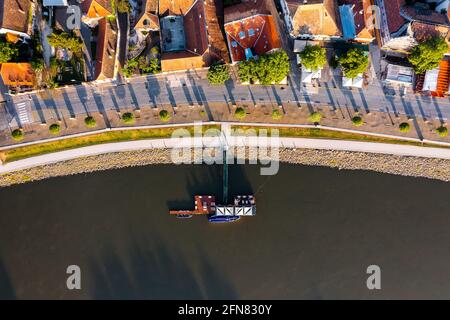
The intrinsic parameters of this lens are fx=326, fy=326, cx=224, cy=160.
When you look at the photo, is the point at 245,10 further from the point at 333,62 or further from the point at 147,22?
the point at 333,62

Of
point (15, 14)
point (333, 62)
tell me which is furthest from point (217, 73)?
point (15, 14)

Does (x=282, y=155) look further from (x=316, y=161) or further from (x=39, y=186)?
(x=39, y=186)

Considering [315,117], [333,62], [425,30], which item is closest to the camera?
[425,30]

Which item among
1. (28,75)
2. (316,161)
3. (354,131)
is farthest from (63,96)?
(354,131)

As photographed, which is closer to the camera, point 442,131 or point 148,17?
point 148,17

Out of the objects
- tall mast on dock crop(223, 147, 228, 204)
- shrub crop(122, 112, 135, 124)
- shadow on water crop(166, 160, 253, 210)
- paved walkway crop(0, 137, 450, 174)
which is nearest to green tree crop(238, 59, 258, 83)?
paved walkway crop(0, 137, 450, 174)

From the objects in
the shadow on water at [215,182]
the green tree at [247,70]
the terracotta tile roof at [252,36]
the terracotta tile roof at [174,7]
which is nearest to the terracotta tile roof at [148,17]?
the terracotta tile roof at [174,7]

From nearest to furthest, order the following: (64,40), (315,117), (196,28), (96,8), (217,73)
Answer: (217,73) < (96,8) < (64,40) < (196,28) < (315,117)
